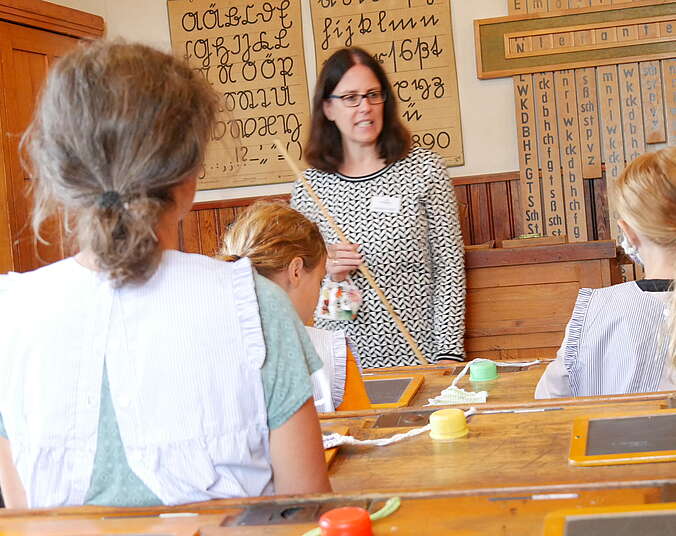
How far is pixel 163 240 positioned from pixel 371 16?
13.0ft

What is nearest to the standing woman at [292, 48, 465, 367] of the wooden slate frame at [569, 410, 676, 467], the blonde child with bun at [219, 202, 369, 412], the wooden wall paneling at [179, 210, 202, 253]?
the blonde child with bun at [219, 202, 369, 412]

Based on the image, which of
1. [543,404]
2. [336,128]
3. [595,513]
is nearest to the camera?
[595,513]

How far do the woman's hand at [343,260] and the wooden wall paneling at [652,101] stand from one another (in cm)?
239

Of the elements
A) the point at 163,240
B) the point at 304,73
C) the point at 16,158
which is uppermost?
the point at 304,73

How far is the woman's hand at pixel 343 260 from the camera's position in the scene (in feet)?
8.98

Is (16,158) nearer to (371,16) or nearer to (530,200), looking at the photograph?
(371,16)

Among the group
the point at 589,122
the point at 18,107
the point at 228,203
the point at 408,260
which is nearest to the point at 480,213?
the point at 589,122

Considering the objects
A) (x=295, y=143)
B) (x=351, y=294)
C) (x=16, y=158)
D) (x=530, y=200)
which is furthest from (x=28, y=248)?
(x=530, y=200)

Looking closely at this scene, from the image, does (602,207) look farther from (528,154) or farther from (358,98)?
(358,98)

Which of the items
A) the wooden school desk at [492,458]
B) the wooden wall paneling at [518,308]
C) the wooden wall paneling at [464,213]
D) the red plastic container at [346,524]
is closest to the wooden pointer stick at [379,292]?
the wooden wall paneling at [518,308]

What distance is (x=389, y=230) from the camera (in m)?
2.79

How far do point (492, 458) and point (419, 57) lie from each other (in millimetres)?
3686

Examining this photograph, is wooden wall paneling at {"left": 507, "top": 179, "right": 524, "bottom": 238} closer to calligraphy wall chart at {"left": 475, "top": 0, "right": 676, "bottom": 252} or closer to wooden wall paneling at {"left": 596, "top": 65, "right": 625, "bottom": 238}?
calligraphy wall chart at {"left": 475, "top": 0, "right": 676, "bottom": 252}

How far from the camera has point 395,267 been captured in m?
2.81
